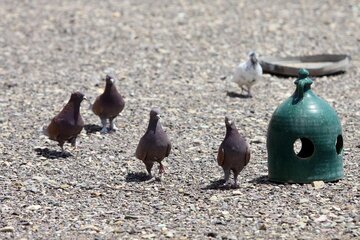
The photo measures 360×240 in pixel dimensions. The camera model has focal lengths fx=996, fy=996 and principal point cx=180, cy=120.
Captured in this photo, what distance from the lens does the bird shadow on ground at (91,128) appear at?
9418 mm

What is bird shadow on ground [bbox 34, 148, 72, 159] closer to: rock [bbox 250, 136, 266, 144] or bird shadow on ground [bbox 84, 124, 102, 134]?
bird shadow on ground [bbox 84, 124, 102, 134]

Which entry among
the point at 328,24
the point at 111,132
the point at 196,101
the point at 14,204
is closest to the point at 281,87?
the point at 196,101

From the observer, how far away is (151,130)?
7.71 m

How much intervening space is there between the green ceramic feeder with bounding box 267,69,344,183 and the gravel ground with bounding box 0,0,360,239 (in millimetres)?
117

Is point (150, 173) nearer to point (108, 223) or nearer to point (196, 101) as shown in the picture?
point (108, 223)

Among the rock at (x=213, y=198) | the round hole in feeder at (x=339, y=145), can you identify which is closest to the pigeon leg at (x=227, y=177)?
the rock at (x=213, y=198)

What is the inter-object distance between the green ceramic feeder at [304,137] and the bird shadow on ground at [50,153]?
6.33ft

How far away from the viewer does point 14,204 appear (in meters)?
7.23

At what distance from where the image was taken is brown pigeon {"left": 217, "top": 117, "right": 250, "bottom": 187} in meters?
7.39

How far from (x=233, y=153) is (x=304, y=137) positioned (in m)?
0.54

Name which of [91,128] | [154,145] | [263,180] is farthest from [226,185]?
[91,128]

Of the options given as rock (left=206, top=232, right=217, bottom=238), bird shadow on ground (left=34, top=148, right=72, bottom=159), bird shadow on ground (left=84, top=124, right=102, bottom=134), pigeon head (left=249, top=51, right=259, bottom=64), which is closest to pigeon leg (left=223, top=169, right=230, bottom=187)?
rock (left=206, top=232, right=217, bottom=238)

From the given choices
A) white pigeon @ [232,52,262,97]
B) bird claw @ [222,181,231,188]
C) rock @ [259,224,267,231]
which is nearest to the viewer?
rock @ [259,224,267,231]

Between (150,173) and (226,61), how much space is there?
513cm
